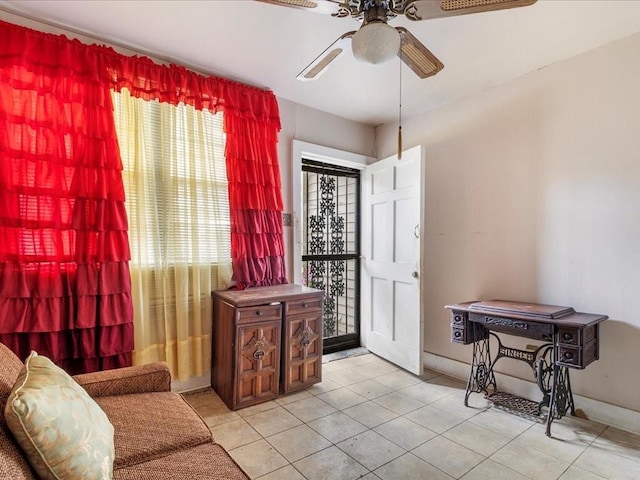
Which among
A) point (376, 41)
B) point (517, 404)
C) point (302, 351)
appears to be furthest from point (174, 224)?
point (517, 404)

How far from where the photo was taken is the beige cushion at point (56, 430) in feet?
2.99

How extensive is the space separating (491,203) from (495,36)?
1.27m

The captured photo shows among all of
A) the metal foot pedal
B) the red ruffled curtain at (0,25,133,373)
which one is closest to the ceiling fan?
the red ruffled curtain at (0,25,133,373)

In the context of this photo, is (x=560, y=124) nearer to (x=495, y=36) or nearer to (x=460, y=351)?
(x=495, y=36)

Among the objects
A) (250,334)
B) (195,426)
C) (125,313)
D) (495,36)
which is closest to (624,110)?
(495,36)

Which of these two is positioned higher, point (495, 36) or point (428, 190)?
point (495, 36)

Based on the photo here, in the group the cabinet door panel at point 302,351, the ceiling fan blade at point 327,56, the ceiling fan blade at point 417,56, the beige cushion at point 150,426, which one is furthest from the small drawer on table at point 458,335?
the ceiling fan blade at point 327,56

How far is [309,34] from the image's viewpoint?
221 centimetres

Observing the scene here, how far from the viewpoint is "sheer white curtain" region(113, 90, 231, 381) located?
7.78ft

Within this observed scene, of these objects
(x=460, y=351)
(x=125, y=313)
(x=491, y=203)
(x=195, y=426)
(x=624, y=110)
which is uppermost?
(x=624, y=110)

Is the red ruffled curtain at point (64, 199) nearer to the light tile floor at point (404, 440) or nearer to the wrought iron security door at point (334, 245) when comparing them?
the light tile floor at point (404, 440)

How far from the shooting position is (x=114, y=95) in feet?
7.55

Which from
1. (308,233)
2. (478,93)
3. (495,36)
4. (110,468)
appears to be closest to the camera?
(110,468)

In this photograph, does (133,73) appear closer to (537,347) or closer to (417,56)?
(417,56)
